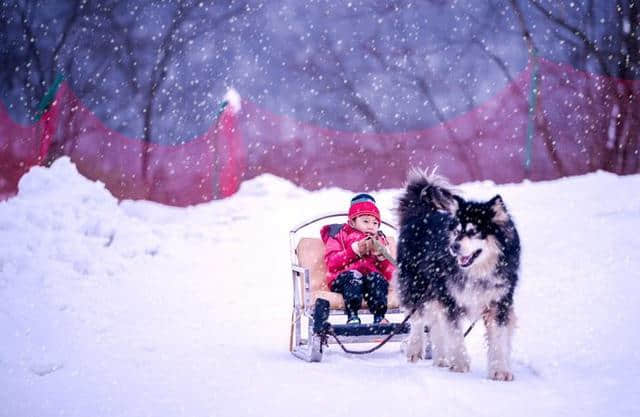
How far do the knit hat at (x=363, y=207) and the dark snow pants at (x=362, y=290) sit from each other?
0.48 m

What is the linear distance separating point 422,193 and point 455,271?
866 mm

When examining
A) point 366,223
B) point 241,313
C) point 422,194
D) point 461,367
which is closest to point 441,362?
point 461,367

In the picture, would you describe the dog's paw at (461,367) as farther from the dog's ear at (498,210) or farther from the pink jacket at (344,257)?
the pink jacket at (344,257)

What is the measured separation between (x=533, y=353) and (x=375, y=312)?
1139 millimetres

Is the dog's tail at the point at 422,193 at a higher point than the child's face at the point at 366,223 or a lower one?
higher

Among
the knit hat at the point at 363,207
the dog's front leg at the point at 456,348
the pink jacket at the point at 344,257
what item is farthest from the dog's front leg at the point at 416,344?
the knit hat at the point at 363,207

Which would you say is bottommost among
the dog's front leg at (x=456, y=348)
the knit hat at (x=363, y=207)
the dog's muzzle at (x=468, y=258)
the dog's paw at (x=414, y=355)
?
the dog's paw at (x=414, y=355)

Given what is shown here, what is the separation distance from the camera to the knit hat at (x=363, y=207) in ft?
16.9

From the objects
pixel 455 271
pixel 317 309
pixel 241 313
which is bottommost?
pixel 241 313

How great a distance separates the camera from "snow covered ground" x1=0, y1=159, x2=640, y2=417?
132 inches

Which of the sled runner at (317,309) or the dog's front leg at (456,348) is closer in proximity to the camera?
the dog's front leg at (456,348)

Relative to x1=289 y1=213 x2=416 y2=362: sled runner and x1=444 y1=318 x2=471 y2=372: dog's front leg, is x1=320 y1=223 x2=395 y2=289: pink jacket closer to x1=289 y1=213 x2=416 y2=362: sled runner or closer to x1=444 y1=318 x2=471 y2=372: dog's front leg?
x1=289 y1=213 x2=416 y2=362: sled runner

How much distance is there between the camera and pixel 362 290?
16.0ft

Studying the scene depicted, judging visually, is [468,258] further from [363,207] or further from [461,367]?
[363,207]
